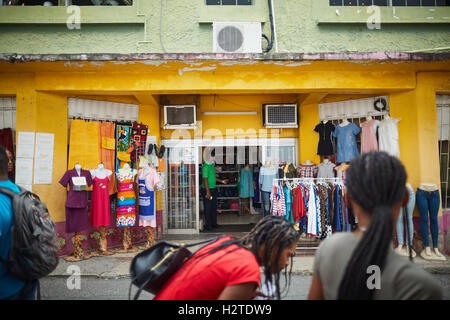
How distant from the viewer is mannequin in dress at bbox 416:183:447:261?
5645mm

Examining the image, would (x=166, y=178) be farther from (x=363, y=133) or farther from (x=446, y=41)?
(x=446, y=41)

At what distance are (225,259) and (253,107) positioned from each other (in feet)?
22.4

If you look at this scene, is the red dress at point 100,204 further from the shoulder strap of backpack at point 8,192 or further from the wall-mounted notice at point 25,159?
the shoulder strap of backpack at point 8,192

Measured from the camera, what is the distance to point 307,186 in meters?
5.95

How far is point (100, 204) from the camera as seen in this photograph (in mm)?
5953

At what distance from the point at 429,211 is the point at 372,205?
5594 millimetres

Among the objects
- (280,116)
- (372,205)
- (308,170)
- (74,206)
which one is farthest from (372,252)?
(280,116)

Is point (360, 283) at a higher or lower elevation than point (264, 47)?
lower

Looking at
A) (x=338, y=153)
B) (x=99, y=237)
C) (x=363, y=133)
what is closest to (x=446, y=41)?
(x=363, y=133)

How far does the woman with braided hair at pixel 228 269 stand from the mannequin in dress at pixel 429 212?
17.0 feet

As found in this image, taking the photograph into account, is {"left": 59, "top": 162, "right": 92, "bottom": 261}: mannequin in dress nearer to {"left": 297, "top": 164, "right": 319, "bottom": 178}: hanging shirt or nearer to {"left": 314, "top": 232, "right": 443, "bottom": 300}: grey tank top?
{"left": 297, "top": 164, "right": 319, "bottom": 178}: hanging shirt

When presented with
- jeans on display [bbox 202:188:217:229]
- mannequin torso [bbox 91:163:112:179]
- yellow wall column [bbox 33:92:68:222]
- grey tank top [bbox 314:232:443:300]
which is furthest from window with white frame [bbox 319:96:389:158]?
grey tank top [bbox 314:232:443:300]

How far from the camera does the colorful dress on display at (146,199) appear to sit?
634 cm

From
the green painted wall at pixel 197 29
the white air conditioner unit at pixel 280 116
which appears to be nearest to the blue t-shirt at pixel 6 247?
the green painted wall at pixel 197 29
